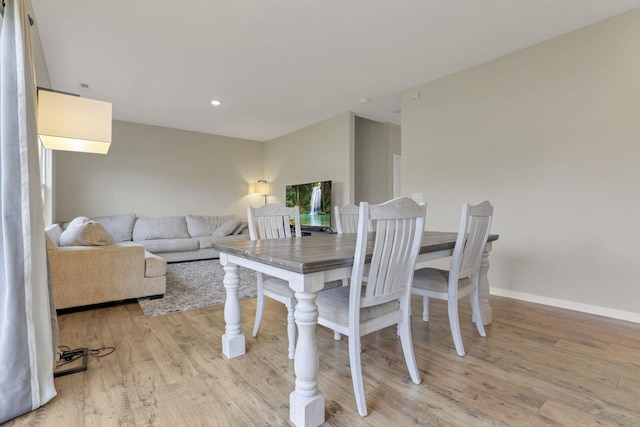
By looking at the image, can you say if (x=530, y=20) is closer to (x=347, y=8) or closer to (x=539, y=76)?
(x=539, y=76)

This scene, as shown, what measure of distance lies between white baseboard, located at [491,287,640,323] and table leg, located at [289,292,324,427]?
2700 mm

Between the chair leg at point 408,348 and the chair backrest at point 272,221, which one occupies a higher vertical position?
the chair backrest at point 272,221

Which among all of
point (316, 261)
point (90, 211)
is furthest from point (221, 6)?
point (90, 211)

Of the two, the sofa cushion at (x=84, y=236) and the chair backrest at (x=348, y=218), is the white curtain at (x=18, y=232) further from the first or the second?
the chair backrest at (x=348, y=218)

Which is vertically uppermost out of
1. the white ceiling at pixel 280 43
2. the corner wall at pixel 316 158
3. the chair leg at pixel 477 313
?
the white ceiling at pixel 280 43

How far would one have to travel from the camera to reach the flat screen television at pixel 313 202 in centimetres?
523

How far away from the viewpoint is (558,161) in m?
2.86

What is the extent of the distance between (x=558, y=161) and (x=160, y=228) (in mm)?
5688

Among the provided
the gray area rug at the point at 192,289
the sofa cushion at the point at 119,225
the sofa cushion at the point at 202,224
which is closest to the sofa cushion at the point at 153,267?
the gray area rug at the point at 192,289

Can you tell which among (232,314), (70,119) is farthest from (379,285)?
(70,119)

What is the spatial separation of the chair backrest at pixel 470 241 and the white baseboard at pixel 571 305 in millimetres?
1322

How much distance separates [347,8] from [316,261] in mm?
2163

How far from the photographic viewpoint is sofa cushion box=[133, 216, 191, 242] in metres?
5.22

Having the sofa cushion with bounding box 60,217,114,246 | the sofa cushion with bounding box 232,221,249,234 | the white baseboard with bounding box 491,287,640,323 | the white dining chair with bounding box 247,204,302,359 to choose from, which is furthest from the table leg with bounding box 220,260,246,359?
the sofa cushion with bounding box 232,221,249,234
